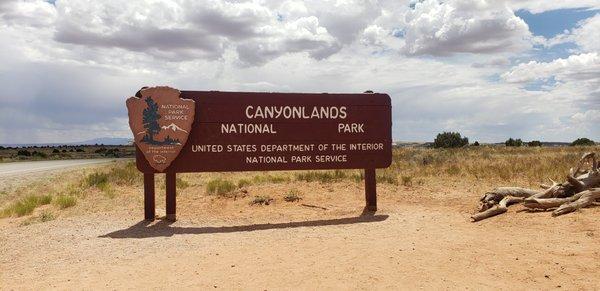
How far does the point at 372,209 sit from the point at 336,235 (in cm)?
298

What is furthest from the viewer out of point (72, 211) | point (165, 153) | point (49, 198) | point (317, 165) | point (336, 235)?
point (49, 198)

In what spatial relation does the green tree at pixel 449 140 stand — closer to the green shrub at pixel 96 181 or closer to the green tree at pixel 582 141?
the green tree at pixel 582 141

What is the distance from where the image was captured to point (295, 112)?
35.1 ft

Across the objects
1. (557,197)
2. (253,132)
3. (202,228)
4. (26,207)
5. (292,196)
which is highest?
(253,132)

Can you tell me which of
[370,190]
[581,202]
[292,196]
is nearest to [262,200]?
[292,196]

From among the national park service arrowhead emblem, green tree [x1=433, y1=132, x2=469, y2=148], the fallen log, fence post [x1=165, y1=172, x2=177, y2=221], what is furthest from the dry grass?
green tree [x1=433, y1=132, x2=469, y2=148]

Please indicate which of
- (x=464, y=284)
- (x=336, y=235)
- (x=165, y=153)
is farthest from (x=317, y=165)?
(x=464, y=284)

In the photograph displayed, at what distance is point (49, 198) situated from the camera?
14016 millimetres

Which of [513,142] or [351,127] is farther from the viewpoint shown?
[513,142]

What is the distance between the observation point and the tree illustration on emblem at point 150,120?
32.6ft

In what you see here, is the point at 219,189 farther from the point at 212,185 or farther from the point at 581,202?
the point at 581,202

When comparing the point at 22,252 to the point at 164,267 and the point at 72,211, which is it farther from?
the point at 72,211

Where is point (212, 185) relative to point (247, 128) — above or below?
below

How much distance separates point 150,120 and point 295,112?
312cm
